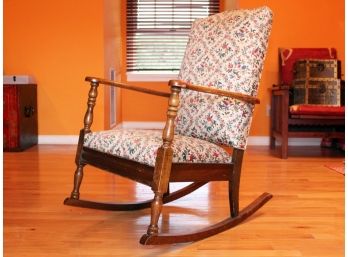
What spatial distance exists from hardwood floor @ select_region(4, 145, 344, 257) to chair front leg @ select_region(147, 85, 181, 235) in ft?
0.43

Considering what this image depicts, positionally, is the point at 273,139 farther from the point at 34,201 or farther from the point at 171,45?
the point at 34,201

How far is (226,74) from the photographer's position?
82.4 inches

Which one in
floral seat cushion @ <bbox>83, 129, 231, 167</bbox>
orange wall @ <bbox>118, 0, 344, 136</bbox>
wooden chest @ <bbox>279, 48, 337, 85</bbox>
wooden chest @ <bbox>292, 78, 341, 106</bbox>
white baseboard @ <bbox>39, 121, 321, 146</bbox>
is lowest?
white baseboard @ <bbox>39, 121, 321, 146</bbox>

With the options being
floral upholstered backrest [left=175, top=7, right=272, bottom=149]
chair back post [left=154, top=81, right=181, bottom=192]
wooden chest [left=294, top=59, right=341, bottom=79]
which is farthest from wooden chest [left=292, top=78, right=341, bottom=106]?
chair back post [left=154, top=81, right=181, bottom=192]

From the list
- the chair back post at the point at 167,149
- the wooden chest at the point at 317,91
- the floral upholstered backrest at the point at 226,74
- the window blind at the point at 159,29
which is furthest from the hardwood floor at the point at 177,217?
the window blind at the point at 159,29

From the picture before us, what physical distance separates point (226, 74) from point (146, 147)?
51 centimetres

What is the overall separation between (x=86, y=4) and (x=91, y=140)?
2633mm

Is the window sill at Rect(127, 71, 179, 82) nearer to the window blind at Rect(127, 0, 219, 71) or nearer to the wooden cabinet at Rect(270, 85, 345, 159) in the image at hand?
the window blind at Rect(127, 0, 219, 71)

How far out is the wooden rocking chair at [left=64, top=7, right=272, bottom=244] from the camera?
177cm

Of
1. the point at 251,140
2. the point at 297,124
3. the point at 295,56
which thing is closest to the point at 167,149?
the point at 297,124

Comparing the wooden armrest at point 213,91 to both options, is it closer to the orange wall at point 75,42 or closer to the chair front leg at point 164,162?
the chair front leg at point 164,162

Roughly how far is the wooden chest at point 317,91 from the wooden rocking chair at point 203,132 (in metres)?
1.77

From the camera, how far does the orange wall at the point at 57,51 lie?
441 cm

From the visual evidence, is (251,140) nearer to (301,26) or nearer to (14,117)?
(301,26)
